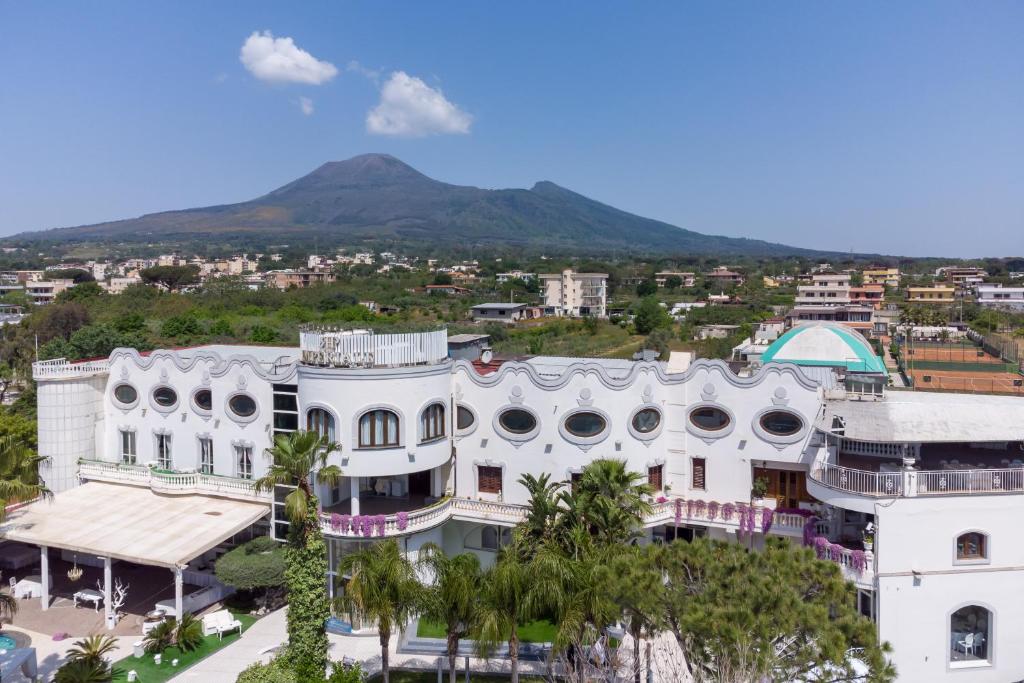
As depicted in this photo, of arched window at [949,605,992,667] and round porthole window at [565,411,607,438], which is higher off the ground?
round porthole window at [565,411,607,438]

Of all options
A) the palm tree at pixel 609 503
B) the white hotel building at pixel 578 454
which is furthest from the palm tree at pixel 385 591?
the white hotel building at pixel 578 454

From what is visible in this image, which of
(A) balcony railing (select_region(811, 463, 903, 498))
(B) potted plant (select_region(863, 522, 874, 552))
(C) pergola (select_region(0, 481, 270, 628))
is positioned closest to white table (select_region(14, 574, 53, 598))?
(C) pergola (select_region(0, 481, 270, 628))

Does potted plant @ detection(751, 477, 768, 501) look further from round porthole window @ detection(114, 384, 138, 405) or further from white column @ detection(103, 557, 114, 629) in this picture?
round porthole window @ detection(114, 384, 138, 405)

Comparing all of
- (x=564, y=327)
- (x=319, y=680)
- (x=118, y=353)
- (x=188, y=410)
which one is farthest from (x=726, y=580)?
(x=564, y=327)

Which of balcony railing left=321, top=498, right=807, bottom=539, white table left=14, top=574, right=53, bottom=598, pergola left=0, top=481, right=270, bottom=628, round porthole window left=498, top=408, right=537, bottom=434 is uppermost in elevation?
round porthole window left=498, top=408, right=537, bottom=434

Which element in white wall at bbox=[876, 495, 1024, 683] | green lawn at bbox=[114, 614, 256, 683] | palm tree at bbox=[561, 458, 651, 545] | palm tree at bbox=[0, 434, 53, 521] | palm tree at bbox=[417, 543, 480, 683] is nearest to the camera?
palm tree at bbox=[417, 543, 480, 683]

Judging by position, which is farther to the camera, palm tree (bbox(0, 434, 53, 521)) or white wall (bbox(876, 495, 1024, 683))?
palm tree (bbox(0, 434, 53, 521))

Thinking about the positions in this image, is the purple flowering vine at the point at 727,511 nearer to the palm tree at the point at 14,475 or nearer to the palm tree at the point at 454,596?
the palm tree at the point at 454,596
